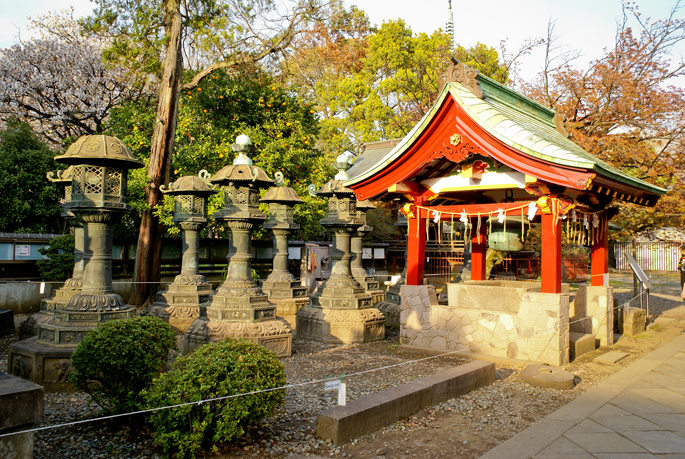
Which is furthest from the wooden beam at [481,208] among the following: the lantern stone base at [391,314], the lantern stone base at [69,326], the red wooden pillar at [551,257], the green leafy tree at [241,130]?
the green leafy tree at [241,130]

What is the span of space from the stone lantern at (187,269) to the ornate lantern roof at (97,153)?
3.87 metres

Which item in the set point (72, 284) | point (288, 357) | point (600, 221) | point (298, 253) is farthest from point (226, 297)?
point (298, 253)

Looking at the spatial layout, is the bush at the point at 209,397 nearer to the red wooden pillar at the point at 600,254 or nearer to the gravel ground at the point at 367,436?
the gravel ground at the point at 367,436

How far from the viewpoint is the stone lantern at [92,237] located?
7031 millimetres

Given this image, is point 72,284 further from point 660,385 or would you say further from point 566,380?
point 660,385

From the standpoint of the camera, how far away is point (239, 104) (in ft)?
59.6

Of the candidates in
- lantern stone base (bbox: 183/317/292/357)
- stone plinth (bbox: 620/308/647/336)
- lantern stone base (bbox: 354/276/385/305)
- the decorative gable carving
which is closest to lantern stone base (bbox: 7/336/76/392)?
lantern stone base (bbox: 183/317/292/357)

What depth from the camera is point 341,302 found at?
10500 millimetres

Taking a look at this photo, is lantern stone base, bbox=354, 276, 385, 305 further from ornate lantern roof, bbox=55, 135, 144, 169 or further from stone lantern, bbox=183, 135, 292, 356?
ornate lantern roof, bbox=55, 135, 144, 169

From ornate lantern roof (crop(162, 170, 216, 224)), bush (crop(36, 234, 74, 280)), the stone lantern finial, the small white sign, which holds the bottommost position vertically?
the small white sign

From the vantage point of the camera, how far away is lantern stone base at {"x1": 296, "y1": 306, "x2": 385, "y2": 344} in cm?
1021

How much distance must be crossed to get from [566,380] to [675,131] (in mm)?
13249

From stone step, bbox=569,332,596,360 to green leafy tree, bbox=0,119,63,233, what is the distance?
1742cm

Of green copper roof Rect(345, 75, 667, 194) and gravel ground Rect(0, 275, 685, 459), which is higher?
green copper roof Rect(345, 75, 667, 194)
